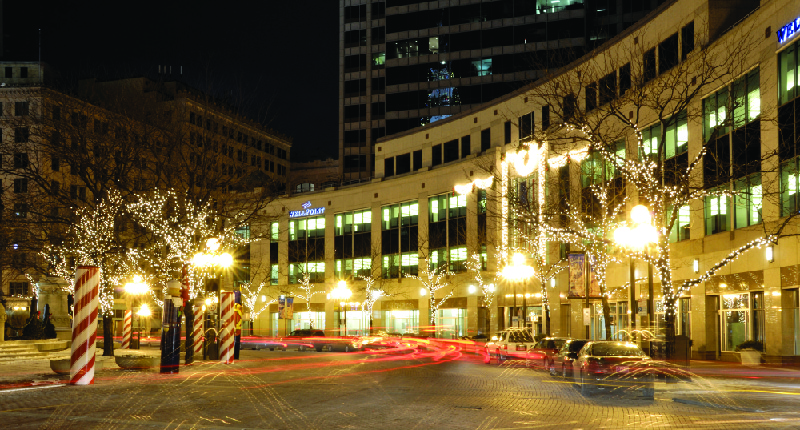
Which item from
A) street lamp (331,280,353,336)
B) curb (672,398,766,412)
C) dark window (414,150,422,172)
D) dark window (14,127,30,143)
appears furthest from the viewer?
dark window (414,150,422,172)

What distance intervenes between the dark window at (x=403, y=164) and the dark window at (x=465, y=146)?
921 centimetres

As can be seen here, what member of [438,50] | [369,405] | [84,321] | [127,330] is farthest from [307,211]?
[369,405]

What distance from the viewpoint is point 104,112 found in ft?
127

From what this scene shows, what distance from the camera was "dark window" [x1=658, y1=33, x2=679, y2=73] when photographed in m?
41.8

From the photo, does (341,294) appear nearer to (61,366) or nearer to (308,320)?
(308,320)

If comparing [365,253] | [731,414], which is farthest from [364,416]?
[365,253]

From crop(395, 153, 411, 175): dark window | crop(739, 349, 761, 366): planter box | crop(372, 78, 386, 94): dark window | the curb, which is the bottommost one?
crop(739, 349, 761, 366): planter box

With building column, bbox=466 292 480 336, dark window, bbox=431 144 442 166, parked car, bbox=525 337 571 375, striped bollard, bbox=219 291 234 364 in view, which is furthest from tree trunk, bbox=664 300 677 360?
dark window, bbox=431 144 442 166

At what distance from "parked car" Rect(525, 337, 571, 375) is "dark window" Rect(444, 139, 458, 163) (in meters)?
39.4

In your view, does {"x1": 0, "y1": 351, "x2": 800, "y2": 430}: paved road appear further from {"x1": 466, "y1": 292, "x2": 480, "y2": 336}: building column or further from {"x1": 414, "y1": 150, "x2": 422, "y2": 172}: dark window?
{"x1": 414, "y1": 150, "x2": 422, "y2": 172}: dark window

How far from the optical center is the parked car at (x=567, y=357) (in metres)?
24.8

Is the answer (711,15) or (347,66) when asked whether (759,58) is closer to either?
(711,15)

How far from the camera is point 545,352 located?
29.2 metres

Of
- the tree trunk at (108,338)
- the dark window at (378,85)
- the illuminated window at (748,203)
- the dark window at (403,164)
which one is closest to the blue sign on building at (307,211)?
the dark window at (403,164)
